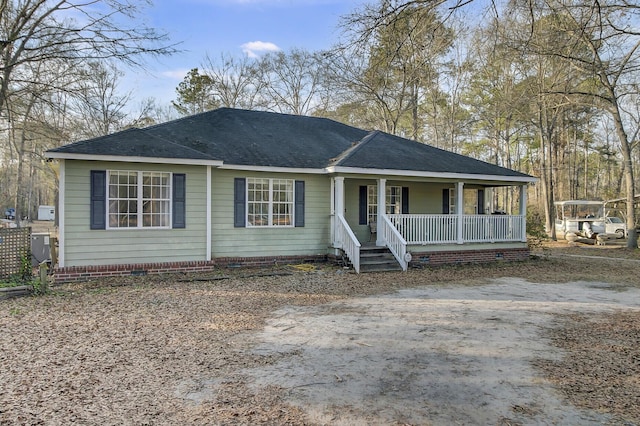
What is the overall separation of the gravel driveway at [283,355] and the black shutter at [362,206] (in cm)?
512

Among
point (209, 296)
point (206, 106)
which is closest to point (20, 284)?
point (209, 296)

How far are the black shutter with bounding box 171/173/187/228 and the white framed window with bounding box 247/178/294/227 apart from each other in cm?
186

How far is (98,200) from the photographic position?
9.33 m

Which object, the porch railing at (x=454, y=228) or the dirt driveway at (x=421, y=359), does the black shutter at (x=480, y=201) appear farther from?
the dirt driveway at (x=421, y=359)

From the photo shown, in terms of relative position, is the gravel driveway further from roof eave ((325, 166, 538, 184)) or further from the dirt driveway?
roof eave ((325, 166, 538, 184))

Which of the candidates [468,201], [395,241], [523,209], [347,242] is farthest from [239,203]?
[468,201]

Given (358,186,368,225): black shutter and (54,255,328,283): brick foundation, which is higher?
(358,186,368,225): black shutter

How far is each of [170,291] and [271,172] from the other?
459 cm

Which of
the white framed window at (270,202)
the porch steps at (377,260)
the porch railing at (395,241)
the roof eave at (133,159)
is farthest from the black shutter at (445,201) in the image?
the roof eave at (133,159)

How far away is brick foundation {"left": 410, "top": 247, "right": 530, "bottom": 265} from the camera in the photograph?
12.4m

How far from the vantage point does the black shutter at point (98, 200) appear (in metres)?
9.28

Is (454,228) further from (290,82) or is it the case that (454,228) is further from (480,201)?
(290,82)

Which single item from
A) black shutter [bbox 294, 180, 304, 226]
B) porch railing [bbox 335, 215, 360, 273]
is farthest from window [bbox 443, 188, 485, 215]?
black shutter [bbox 294, 180, 304, 226]

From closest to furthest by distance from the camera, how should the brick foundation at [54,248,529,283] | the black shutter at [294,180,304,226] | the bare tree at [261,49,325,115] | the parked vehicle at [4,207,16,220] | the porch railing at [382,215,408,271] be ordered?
the brick foundation at [54,248,529,283]
the porch railing at [382,215,408,271]
the black shutter at [294,180,304,226]
the bare tree at [261,49,325,115]
the parked vehicle at [4,207,16,220]
